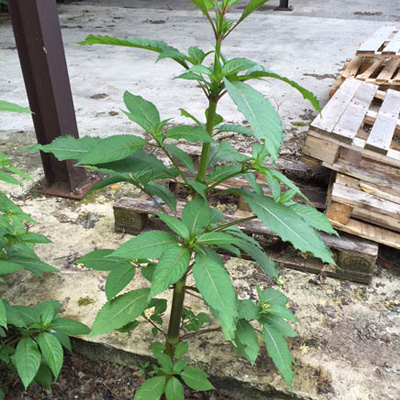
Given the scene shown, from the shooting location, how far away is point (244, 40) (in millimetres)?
8117

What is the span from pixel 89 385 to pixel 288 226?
4.26ft

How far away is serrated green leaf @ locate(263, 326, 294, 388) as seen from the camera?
150cm

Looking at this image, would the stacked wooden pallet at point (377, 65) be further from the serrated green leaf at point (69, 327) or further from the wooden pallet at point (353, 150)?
the serrated green leaf at point (69, 327)

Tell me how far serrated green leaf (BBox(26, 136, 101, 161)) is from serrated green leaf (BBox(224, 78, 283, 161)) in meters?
0.54

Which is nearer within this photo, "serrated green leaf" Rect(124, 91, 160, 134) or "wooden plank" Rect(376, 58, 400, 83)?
"serrated green leaf" Rect(124, 91, 160, 134)

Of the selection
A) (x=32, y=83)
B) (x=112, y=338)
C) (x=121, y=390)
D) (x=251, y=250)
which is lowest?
(x=121, y=390)

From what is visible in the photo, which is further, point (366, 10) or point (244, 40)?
point (366, 10)

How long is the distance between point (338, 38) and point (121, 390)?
805cm

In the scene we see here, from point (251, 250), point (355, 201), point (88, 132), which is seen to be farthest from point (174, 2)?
point (251, 250)

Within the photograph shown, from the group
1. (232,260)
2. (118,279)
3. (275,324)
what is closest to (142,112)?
(118,279)

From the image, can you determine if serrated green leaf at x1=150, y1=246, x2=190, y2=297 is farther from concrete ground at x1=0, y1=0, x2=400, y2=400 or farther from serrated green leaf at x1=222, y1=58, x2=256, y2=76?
concrete ground at x1=0, y1=0, x2=400, y2=400

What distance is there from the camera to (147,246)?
1191 mm

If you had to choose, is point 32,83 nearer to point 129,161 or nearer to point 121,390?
point 129,161

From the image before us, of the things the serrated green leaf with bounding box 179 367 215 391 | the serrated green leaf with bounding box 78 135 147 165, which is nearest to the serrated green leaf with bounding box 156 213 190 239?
the serrated green leaf with bounding box 78 135 147 165
